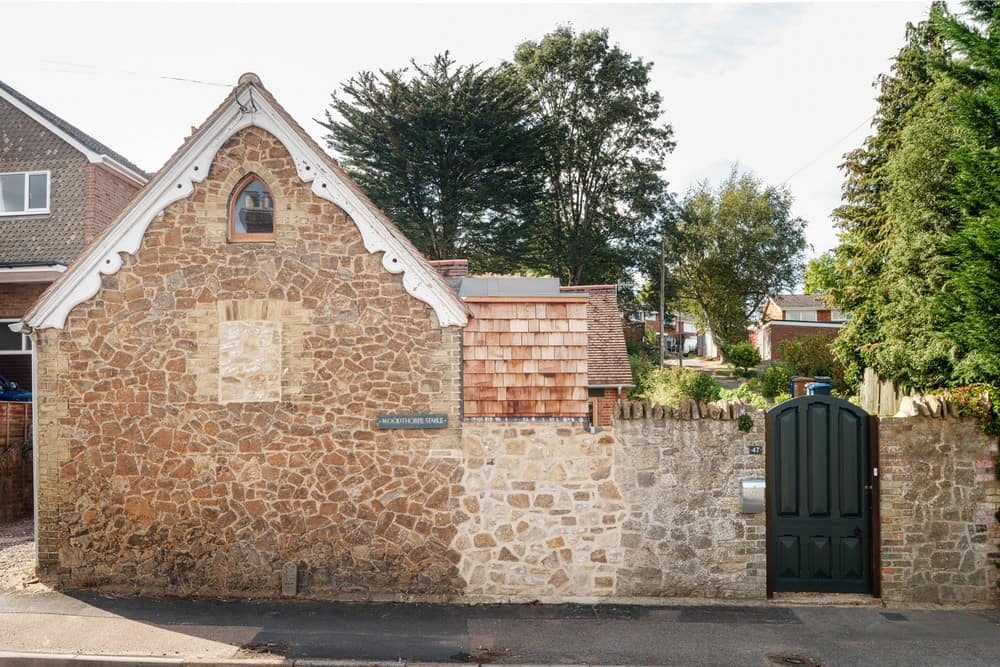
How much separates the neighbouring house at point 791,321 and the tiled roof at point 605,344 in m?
24.1

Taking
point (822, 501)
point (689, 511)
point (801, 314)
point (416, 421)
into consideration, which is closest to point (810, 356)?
point (822, 501)

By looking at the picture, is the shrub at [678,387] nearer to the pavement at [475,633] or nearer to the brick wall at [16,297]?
the pavement at [475,633]

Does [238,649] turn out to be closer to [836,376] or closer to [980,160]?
[980,160]

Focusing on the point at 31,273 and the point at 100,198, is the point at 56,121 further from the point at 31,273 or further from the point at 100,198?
the point at 31,273

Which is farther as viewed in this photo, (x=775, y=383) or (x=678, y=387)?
(x=775, y=383)

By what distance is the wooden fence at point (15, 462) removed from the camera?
13117 mm

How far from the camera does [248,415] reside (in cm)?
912

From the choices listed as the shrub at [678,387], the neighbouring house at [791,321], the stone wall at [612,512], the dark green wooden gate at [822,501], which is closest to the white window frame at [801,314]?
the neighbouring house at [791,321]

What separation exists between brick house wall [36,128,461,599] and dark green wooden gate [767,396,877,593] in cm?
443

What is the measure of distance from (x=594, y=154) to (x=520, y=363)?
104 feet

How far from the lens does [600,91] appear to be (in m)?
38.0

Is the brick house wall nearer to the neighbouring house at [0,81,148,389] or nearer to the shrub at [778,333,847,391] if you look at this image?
the neighbouring house at [0,81,148,389]

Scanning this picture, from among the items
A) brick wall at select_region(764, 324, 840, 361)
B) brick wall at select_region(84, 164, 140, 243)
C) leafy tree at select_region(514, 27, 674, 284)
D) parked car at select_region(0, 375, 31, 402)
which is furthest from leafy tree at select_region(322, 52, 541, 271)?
brick wall at select_region(764, 324, 840, 361)

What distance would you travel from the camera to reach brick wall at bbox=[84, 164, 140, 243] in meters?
17.9
